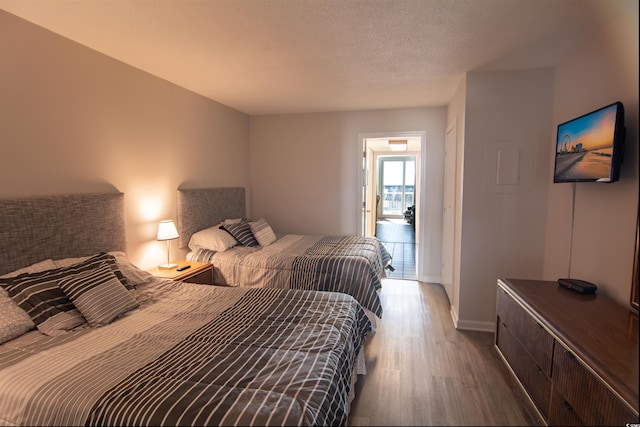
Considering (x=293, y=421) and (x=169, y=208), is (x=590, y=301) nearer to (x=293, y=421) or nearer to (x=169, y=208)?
(x=293, y=421)

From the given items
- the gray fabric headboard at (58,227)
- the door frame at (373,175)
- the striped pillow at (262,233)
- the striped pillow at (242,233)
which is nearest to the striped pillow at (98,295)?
the gray fabric headboard at (58,227)

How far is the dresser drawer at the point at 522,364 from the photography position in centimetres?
143

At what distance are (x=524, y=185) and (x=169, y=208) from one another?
10.6 ft

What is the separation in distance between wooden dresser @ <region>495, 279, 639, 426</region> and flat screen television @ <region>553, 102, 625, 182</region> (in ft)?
2.08

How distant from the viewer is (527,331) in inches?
70.3

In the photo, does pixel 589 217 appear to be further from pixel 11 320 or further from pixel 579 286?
pixel 11 320

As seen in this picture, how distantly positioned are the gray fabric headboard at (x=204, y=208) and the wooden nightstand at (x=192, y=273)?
0.44 metres

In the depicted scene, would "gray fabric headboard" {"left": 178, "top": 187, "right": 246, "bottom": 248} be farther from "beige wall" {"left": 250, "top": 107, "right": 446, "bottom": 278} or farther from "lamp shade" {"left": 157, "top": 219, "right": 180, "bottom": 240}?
"beige wall" {"left": 250, "top": 107, "right": 446, "bottom": 278}

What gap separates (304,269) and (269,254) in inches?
17.6

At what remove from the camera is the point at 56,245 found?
209cm

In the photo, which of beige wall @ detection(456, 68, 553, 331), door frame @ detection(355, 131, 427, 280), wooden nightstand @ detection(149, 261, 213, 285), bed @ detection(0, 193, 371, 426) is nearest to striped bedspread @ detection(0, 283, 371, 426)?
bed @ detection(0, 193, 371, 426)

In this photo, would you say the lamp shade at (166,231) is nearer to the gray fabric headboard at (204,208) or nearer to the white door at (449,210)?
the gray fabric headboard at (204,208)

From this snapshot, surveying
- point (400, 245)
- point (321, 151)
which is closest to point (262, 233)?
point (321, 151)

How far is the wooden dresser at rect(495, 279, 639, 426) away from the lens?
3.60ft
